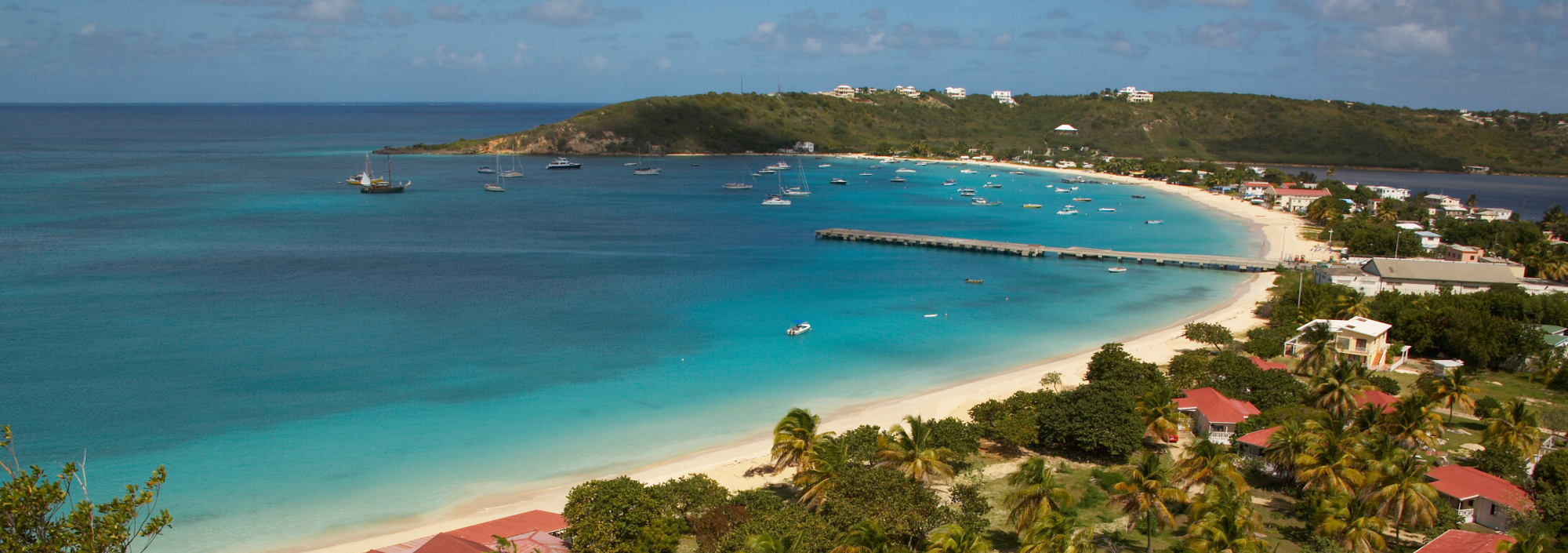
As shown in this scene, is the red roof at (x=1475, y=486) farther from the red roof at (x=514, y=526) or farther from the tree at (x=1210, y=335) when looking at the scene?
the red roof at (x=514, y=526)

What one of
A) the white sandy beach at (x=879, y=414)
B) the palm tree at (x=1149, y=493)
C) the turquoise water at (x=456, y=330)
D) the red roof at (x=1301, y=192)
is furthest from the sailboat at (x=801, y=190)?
the palm tree at (x=1149, y=493)

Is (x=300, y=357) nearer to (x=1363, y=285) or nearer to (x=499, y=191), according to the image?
(x=1363, y=285)

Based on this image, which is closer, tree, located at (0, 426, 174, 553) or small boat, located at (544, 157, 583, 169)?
tree, located at (0, 426, 174, 553)

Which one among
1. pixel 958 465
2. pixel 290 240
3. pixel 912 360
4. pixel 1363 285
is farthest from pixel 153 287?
pixel 1363 285

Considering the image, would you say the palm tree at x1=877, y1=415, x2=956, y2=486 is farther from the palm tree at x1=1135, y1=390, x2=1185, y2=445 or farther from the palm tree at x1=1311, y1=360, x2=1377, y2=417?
the palm tree at x1=1311, y1=360, x2=1377, y2=417

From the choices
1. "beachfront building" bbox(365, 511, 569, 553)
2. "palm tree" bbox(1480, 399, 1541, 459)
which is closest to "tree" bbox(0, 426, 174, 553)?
"beachfront building" bbox(365, 511, 569, 553)
